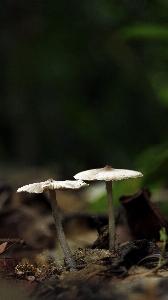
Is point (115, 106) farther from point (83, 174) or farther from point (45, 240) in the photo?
point (83, 174)

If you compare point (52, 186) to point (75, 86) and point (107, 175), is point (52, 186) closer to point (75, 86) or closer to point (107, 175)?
point (107, 175)

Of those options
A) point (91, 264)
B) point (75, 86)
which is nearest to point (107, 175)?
point (91, 264)

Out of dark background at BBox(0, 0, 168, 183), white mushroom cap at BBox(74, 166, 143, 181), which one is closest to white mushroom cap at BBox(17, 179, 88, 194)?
white mushroom cap at BBox(74, 166, 143, 181)

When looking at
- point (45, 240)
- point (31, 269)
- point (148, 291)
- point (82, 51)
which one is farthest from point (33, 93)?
point (148, 291)

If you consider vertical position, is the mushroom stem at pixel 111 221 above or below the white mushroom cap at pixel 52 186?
below

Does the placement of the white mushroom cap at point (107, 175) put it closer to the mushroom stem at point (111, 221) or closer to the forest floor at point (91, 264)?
the mushroom stem at point (111, 221)

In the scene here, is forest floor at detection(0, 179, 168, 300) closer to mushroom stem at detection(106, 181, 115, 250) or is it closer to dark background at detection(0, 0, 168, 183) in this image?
mushroom stem at detection(106, 181, 115, 250)

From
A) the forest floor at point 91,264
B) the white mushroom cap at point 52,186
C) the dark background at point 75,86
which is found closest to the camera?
the forest floor at point 91,264

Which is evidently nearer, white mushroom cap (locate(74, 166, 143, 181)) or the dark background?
white mushroom cap (locate(74, 166, 143, 181))

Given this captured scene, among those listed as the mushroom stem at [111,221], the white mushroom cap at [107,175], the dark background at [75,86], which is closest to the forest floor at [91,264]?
the mushroom stem at [111,221]
